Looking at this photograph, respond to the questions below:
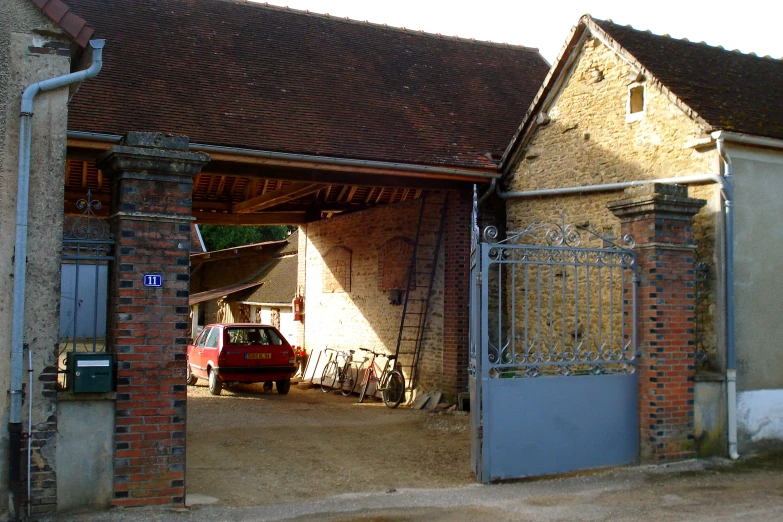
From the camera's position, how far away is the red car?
16016 millimetres

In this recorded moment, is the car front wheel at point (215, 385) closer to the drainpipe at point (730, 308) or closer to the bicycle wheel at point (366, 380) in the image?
the bicycle wheel at point (366, 380)

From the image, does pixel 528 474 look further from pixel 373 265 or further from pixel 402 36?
pixel 402 36

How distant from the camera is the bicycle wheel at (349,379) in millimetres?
16656

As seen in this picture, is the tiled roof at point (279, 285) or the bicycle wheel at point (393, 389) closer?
the bicycle wheel at point (393, 389)

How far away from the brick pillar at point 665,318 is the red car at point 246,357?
364 inches

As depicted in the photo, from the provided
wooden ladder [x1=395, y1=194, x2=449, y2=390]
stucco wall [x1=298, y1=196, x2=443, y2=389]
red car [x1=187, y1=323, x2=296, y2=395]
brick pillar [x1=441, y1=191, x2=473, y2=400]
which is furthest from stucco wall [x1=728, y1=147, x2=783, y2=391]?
red car [x1=187, y1=323, x2=296, y2=395]

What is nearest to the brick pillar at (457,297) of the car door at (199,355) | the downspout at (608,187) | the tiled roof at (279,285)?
the downspout at (608,187)

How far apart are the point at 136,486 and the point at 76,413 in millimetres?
753

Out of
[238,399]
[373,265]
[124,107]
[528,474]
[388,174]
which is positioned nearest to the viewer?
[528,474]

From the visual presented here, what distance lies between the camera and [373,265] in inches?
655

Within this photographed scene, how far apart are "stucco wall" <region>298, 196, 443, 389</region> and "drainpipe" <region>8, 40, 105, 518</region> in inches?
338

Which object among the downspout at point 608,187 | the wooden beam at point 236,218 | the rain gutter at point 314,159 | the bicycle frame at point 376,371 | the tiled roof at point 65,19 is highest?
the tiled roof at point 65,19

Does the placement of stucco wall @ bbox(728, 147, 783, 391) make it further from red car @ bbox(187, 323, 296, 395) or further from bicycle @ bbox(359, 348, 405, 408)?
red car @ bbox(187, 323, 296, 395)

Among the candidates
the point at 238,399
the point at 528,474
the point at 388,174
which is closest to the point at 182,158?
the point at 528,474
